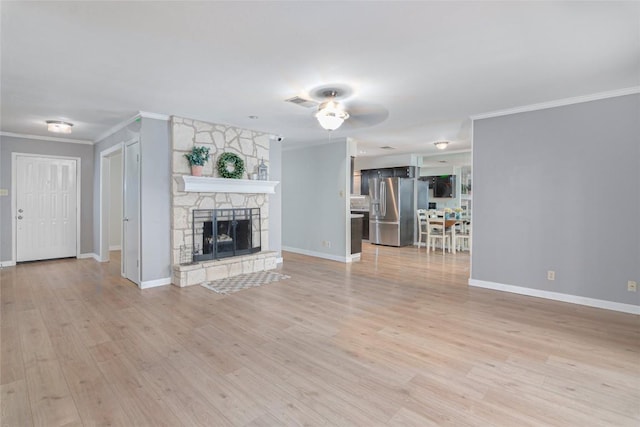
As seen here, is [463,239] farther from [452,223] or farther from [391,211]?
[391,211]

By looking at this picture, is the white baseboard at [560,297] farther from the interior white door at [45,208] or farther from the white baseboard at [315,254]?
the interior white door at [45,208]

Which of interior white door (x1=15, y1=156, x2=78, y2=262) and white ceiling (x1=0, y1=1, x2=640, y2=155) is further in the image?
interior white door (x1=15, y1=156, x2=78, y2=262)

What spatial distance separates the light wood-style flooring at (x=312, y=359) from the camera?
1963mm

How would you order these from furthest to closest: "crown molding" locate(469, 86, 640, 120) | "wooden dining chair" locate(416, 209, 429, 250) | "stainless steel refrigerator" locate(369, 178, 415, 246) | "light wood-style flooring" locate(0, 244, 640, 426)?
"stainless steel refrigerator" locate(369, 178, 415, 246), "wooden dining chair" locate(416, 209, 429, 250), "crown molding" locate(469, 86, 640, 120), "light wood-style flooring" locate(0, 244, 640, 426)

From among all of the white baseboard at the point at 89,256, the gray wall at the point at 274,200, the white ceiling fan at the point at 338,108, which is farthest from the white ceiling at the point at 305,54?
the white baseboard at the point at 89,256

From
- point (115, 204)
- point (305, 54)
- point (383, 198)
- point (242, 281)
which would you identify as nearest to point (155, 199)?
point (242, 281)

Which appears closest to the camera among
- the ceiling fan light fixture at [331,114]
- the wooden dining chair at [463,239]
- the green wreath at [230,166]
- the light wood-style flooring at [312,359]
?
the light wood-style flooring at [312,359]

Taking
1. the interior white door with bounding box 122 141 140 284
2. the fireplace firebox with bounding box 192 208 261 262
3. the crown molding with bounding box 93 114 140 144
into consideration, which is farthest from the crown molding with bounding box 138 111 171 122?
the fireplace firebox with bounding box 192 208 261 262

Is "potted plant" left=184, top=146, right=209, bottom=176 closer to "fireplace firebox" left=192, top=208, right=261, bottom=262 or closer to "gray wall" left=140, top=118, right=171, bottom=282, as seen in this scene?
"gray wall" left=140, top=118, right=171, bottom=282

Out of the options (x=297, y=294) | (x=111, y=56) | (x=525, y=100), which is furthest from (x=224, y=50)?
(x=525, y=100)

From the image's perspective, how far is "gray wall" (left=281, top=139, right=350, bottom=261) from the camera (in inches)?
267

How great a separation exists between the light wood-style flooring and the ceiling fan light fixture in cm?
218

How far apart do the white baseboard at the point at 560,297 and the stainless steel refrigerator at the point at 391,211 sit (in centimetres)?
400

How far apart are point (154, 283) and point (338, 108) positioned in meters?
3.65
